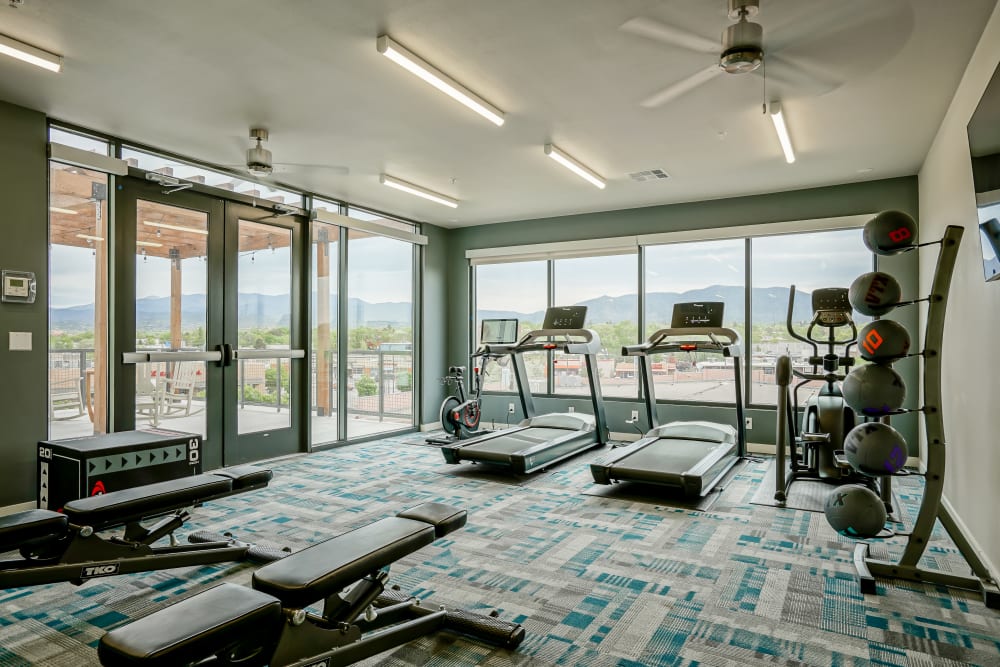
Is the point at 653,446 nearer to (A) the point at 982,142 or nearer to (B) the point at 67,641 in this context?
(A) the point at 982,142

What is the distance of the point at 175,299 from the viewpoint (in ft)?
17.8

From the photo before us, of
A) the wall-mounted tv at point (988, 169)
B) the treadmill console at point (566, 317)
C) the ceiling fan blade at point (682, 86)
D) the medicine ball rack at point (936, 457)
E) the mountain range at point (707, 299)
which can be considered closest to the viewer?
the wall-mounted tv at point (988, 169)

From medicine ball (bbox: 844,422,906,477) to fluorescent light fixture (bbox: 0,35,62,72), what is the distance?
5.03 metres

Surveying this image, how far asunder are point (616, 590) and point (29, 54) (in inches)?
175

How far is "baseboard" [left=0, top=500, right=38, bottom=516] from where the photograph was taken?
162 inches

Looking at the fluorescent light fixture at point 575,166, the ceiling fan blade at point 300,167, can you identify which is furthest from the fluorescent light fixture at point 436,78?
the ceiling fan blade at point 300,167

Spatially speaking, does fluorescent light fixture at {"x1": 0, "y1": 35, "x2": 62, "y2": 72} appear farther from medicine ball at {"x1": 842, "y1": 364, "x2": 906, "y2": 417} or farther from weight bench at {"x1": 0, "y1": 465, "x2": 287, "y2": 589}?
medicine ball at {"x1": 842, "y1": 364, "x2": 906, "y2": 417}

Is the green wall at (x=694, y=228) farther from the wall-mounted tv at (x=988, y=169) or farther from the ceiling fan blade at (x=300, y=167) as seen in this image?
the wall-mounted tv at (x=988, y=169)

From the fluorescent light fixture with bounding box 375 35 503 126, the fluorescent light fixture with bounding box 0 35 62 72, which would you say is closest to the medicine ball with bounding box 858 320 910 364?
the fluorescent light fixture with bounding box 375 35 503 126

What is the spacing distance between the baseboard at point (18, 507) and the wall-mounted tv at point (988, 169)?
20.0 ft

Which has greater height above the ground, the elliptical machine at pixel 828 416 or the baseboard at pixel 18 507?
the elliptical machine at pixel 828 416

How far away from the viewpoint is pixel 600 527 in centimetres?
406

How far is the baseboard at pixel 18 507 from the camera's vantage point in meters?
4.12

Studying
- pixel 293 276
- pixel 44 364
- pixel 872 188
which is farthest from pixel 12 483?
pixel 872 188
